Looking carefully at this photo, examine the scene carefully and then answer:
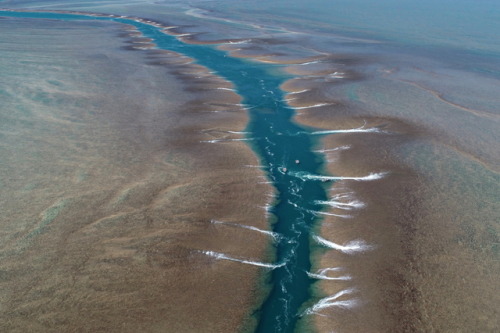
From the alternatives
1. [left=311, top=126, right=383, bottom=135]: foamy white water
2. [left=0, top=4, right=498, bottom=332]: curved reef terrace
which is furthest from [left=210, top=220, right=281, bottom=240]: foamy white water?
[left=311, top=126, right=383, bottom=135]: foamy white water

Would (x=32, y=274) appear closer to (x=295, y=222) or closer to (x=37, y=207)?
(x=37, y=207)

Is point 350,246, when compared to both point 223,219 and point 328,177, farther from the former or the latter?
point 328,177

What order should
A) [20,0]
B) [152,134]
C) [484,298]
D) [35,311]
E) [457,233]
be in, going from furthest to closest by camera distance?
[20,0] → [152,134] → [457,233] → [484,298] → [35,311]

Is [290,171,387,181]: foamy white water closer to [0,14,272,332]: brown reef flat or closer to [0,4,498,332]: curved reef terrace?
[0,4,498,332]: curved reef terrace

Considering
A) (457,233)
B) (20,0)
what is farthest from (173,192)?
(20,0)

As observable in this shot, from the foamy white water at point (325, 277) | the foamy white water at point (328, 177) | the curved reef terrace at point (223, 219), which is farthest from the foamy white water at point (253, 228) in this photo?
the foamy white water at point (328, 177)

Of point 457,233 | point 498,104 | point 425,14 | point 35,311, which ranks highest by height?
point 425,14

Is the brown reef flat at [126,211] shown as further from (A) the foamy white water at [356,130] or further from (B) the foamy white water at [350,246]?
(A) the foamy white water at [356,130]
